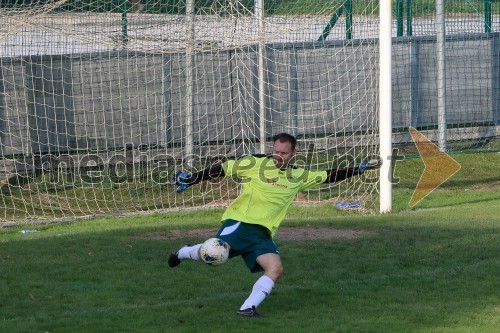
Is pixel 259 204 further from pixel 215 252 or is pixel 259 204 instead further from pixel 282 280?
pixel 282 280

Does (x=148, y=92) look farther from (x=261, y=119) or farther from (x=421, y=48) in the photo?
(x=421, y=48)

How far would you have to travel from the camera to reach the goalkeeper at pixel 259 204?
728 centimetres

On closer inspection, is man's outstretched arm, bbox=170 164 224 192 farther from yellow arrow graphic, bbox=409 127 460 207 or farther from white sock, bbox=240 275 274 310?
yellow arrow graphic, bbox=409 127 460 207

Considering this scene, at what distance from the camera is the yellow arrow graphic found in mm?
16078

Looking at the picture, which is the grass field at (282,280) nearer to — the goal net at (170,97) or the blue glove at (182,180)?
the blue glove at (182,180)

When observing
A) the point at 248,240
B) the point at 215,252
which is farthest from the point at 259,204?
the point at 215,252

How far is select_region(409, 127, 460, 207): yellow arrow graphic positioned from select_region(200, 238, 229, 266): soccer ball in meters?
8.79

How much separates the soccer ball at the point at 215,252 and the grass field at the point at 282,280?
0.43 m

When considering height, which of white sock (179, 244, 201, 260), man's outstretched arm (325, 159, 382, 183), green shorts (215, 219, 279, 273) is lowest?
white sock (179, 244, 201, 260)

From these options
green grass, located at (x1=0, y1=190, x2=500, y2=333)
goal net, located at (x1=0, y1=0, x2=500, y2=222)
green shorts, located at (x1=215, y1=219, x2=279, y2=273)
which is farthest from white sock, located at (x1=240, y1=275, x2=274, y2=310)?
goal net, located at (x1=0, y1=0, x2=500, y2=222)

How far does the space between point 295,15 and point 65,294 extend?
27.2ft

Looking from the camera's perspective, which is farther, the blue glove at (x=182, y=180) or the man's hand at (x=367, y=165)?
the man's hand at (x=367, y=165)

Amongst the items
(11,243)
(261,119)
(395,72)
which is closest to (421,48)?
(395,72)

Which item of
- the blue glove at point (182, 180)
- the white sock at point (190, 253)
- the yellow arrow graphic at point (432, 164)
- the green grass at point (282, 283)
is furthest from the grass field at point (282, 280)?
the yellow arrow graphic at point (432, 164)
